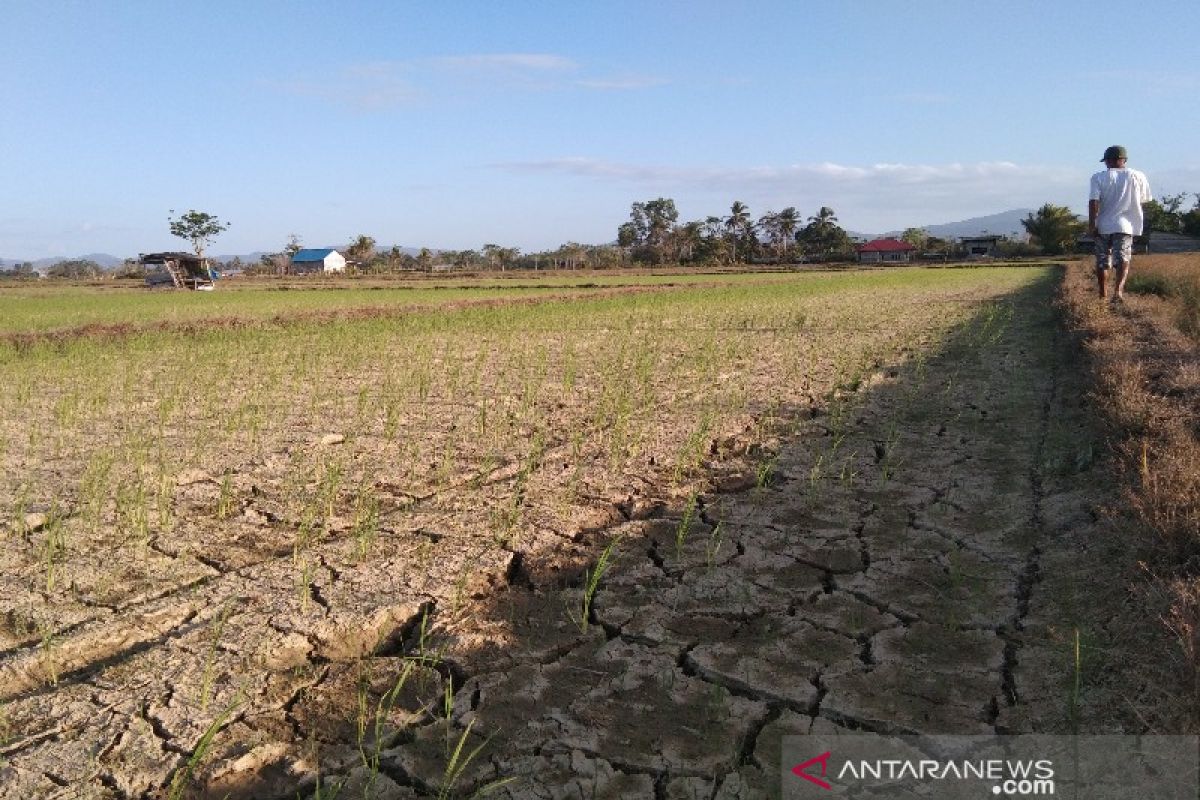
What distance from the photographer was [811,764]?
162 cm

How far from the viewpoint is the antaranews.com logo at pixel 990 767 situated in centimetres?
145

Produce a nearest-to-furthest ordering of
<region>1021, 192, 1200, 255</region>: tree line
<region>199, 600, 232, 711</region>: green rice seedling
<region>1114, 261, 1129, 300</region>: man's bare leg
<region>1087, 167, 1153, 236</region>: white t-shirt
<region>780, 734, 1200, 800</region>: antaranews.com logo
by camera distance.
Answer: <region>780, 734, 1200, 800</region>: antaranews.com logo, <region>199, 600, 232, 711</region>: green rice seedling, <region>1087, 167, 1153, 236</region>: white t-shirt, <region>1114, 261, 1129, 300</region>: man's bare leg, <region>1021, 192, 1200, 255</region>: tree line

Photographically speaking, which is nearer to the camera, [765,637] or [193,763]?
[193,763]

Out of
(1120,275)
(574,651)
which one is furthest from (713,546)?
(1120,275)

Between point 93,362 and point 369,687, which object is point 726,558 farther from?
point 93,362

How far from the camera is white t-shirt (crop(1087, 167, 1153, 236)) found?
7.04 meters

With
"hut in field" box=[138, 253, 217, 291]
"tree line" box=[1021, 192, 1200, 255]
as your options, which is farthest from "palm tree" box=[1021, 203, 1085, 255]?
"hut in field" box=[138, 253, 217, 291]

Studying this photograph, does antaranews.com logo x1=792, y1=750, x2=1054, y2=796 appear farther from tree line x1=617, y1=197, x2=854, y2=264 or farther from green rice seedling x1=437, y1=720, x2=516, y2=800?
tree line x1=617, y1=197, x2=854, y2=264

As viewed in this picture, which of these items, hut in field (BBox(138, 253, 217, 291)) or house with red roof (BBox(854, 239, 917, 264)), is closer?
hut in field (BBox(138, 253, 217, 291))

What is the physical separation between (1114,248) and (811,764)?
7566mm

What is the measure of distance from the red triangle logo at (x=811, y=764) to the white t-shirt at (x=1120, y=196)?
7.12 metres

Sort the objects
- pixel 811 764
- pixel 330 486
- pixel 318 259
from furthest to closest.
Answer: pixel 318 259 < pixel 330 486 < pixel 811 764

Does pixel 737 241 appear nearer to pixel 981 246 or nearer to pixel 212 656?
pixel 981 246

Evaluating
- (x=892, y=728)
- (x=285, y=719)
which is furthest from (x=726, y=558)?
(x=285, y=719)
